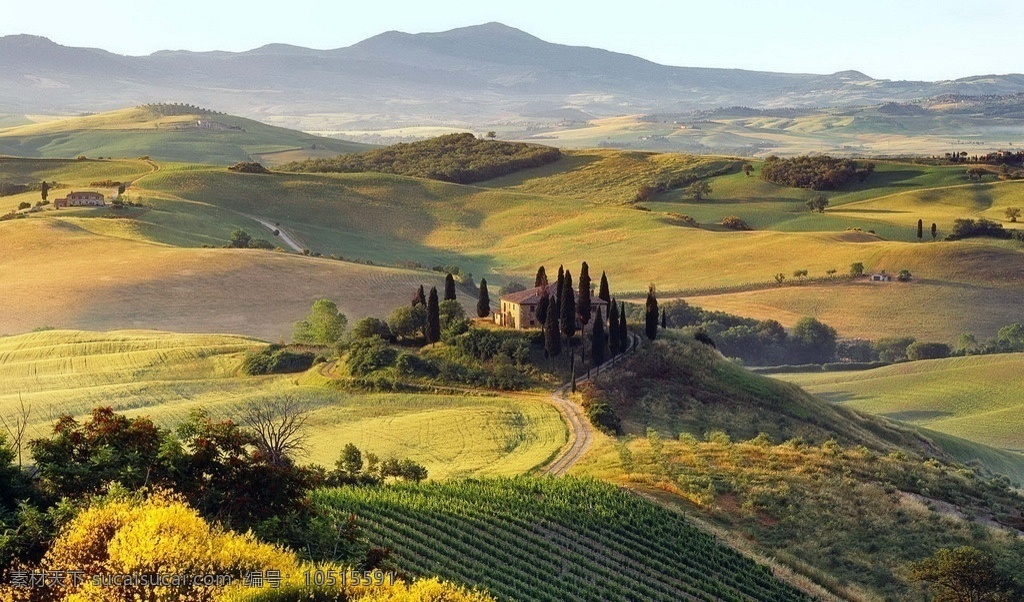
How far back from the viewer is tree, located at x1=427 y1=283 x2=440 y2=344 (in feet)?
212

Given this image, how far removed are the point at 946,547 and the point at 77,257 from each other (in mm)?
90316

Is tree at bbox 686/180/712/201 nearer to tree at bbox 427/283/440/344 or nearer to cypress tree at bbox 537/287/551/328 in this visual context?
cypress tree at bbox 537/287/551/328

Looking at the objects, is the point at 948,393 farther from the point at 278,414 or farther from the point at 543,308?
the point at 278,414

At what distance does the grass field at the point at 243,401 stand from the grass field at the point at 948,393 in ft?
114

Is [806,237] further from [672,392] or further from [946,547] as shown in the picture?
[946,547]

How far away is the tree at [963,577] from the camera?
121ft

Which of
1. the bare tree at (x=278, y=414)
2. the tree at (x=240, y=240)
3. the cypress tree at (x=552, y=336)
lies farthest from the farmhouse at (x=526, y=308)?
the tree at (x=240, y=240)

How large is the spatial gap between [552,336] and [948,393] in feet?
124

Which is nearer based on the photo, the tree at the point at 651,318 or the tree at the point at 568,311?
the tree at the point at 568,311

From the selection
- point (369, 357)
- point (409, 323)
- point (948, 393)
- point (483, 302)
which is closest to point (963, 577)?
point (369, 357)

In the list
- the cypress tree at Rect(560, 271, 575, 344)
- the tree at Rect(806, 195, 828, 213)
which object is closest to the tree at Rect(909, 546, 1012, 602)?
the cypress tree at Rect(560, 271, 575, 344)

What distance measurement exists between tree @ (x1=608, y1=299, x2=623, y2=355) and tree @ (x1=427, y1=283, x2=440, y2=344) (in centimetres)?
953

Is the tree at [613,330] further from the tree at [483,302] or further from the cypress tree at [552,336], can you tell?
the tree at [483,302]

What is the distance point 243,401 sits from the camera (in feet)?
189
